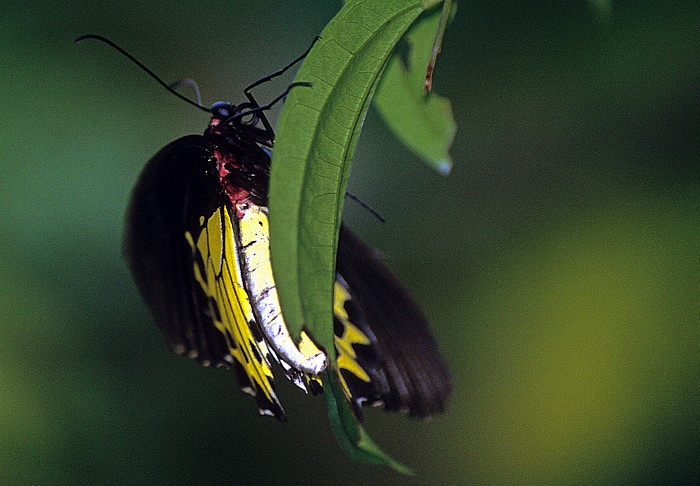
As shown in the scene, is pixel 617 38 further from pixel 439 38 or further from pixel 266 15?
pixel 439 38

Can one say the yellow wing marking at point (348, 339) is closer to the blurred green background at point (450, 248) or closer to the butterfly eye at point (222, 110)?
the butterfly eye at point (222, 110)

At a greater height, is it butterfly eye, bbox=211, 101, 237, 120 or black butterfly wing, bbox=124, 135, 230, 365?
butterfly eye, bbox=211, 101, 237, 120

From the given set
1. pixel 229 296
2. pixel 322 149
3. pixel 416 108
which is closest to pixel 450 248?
pixel 416 108

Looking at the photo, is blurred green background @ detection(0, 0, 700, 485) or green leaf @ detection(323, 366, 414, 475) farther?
blurred green background @ detection(0, 0, 700, 485)

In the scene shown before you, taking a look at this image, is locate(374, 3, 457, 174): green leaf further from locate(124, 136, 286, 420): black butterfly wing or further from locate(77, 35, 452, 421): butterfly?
locate(124, 136, 286, 420): black butterfly wing

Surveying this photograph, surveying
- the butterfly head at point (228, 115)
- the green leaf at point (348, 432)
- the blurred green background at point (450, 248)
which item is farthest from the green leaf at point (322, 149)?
the blurred green background at point (450, 248)

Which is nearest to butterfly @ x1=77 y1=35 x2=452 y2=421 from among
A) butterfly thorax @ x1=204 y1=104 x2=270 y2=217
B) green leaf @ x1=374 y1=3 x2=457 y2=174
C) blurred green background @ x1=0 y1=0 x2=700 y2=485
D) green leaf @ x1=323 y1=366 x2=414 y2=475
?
butterfly thorax @ x1=204 y1=104 x2=270 y2=217
